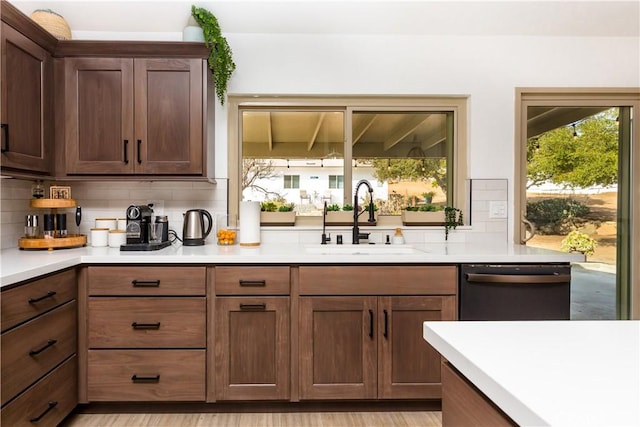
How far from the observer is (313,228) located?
9.60ft

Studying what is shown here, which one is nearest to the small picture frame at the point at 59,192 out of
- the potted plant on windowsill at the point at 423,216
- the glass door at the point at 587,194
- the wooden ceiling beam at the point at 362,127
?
the wooden ceiling beam at the point at 362,127

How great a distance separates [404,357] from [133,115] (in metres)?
2.14

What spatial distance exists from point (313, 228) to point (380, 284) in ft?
2.69

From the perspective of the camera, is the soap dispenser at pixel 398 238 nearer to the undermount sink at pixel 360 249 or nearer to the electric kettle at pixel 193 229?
the undermount sink at pixel 360 249

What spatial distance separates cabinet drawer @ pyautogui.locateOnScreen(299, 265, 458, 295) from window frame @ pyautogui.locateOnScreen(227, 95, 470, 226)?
2.85 ft

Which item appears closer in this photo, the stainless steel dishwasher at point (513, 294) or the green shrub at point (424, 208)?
the stainless steel dishwasher at point (513, 294)

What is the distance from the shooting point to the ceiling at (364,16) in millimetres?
2521

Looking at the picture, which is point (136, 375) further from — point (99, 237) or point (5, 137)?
point (5, 137)

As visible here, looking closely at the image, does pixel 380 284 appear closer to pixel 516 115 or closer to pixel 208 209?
pixel 208 209

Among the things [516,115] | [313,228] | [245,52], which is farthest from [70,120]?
[516,115]

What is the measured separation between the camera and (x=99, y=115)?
2.51 metres

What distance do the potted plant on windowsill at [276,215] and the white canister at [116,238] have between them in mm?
902

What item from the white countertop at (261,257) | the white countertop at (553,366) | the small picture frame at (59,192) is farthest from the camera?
the small picture frame at (59,192)

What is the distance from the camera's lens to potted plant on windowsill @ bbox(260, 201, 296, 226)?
2938mm
